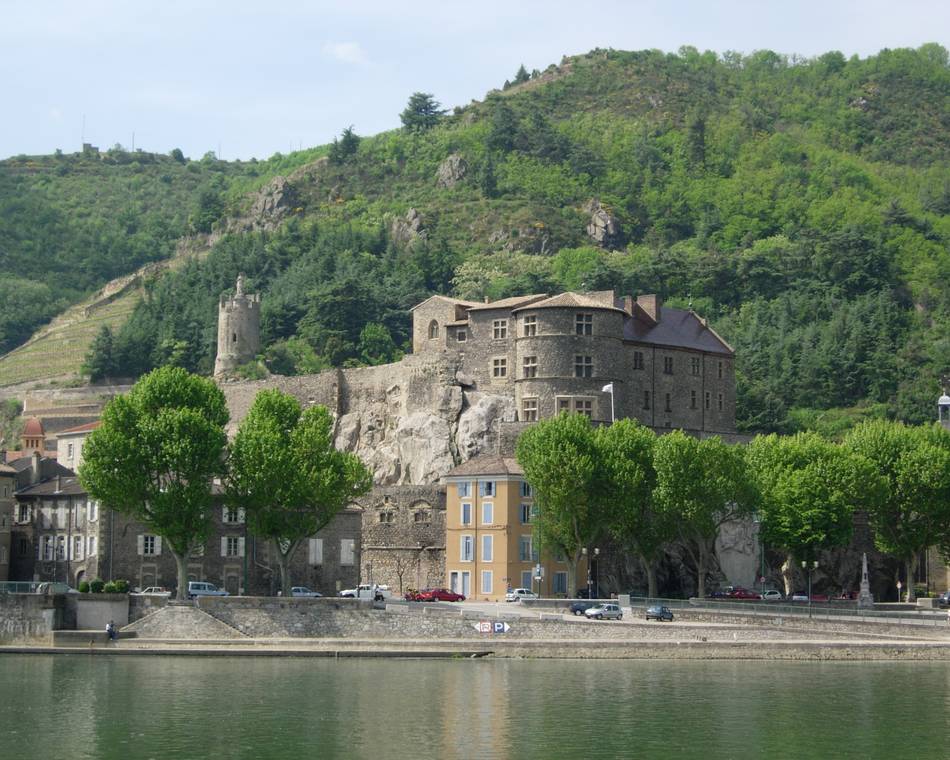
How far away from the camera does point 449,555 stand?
93750mm

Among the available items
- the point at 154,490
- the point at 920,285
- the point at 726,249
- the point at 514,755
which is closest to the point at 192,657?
the point at 154,490

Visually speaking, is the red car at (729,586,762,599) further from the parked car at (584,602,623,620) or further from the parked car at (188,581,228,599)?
the parked car at (188,581,228,599)

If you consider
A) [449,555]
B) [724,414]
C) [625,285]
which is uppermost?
[625,285]

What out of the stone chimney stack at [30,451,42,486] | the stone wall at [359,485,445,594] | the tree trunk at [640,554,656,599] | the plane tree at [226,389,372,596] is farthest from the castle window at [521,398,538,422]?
the stone chimney stack at [30,451,42,486]

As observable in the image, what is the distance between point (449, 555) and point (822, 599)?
20.2 meters

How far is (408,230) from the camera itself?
620 feet

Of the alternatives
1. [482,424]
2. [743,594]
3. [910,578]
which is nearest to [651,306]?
[482,424]

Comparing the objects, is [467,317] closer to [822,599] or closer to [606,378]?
[606,378]

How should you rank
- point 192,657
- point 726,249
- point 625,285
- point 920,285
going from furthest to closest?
point 726,249 < point 920,285 < point 625,285 < point 192,657

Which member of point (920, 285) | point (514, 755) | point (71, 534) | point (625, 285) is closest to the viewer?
point (514, 755)

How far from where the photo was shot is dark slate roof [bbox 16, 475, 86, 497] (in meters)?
91.6

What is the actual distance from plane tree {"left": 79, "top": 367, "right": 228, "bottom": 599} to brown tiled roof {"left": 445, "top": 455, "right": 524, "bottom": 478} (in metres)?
14.7

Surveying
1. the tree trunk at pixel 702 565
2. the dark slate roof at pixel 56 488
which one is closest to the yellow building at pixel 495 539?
the tree trunk at pixel 702 565

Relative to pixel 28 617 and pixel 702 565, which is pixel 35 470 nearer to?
pixel 28 617
